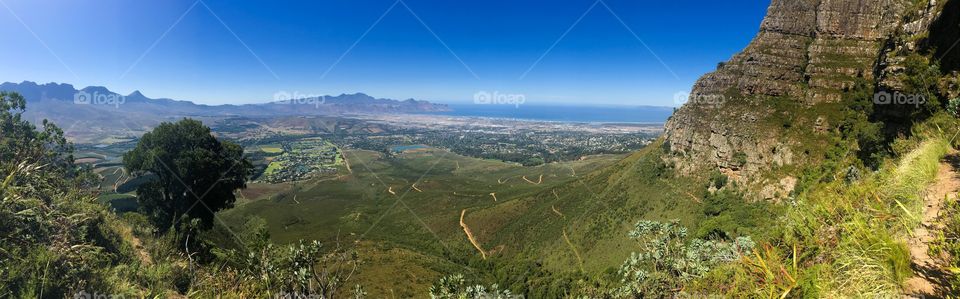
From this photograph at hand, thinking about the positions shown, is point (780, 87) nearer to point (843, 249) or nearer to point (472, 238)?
point (472, 238)

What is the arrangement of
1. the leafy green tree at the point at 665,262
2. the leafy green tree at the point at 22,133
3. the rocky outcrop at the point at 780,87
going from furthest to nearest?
the rocky outcrop at the point at 780,87 < the leafy green tree at the point at 22,133 < the leafy green tree at the point at 665,262

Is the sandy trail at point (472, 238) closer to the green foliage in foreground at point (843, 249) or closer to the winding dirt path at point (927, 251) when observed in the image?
the green foliage in foreground at point (843, 249)

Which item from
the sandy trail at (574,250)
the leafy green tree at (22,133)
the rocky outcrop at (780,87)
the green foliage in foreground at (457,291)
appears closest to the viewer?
the green foliage in foreground at (457,291)

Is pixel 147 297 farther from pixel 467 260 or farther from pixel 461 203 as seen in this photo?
pixel 461 203

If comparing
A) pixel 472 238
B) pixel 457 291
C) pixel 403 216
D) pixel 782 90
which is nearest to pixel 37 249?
pixel 457 291

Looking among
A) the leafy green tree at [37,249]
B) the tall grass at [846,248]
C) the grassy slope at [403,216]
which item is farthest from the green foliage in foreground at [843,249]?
the grassy slope at [403,216]

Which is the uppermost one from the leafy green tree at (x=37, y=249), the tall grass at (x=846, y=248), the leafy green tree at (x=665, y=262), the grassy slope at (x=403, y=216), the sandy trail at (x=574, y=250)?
the tall grass at (x=846, y=248)

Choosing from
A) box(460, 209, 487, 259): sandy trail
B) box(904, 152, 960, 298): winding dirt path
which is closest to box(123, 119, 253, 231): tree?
box(904, 152, 960, 298): winding dirt path

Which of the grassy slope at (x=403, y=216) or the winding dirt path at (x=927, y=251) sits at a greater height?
the winding dirt path at (x=927, y=251)
